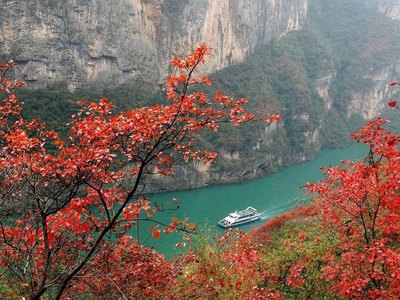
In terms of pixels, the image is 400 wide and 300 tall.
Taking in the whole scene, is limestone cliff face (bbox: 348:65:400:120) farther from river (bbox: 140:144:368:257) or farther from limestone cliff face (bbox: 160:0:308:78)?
river (bbox: 140:144:368:257)

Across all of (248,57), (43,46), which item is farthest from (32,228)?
(248,57)

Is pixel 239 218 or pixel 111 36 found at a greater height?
pixel 111 36

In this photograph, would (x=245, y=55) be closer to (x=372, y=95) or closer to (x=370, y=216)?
(x=372, y=95)

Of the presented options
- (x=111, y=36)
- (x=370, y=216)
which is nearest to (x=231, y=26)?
(x=111, y=36)

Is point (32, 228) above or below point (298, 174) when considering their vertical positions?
above

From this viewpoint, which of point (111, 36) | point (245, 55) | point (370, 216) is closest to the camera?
point (370, 216)

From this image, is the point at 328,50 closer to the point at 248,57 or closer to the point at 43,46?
the point at 248,57

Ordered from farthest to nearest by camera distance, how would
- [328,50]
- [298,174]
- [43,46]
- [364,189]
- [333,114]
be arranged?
[328,50]
[333,114]
[298,174]
[43,46]
[364,189]
